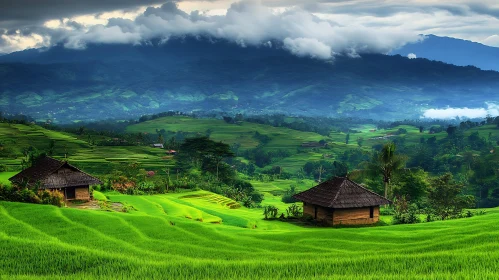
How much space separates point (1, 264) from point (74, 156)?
64807mm

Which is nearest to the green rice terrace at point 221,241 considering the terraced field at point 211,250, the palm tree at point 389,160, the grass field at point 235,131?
the terraced field at point 211,250

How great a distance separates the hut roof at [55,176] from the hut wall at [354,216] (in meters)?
19.1

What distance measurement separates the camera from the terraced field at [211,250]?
10.7 m

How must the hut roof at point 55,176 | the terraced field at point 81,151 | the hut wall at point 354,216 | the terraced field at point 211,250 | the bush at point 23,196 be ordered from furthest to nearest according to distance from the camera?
the terraced field at point 81,151
the hut roof at point 55,176
the hut wall at point 354,216
the bush at point 23,196
the terraced field at point 211,250

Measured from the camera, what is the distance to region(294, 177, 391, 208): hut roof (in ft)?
103

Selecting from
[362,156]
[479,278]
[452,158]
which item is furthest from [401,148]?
[479,278]

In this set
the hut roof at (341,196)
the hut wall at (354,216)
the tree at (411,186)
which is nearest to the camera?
the hut roof at (341,196)

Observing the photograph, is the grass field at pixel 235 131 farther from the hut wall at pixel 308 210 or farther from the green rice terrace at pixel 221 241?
the hut wall at pixel 308 210

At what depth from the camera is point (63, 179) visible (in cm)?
3556

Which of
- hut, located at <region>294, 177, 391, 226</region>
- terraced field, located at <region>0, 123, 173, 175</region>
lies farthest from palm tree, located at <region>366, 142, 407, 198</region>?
terraced field, located at <region>0, 123, 173, 175</region>

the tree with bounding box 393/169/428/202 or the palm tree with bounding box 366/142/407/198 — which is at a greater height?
the palm tree with bounding box 366/142/407/198

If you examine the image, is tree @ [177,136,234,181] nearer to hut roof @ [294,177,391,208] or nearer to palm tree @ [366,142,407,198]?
palm tree @ [366,142,407,198]

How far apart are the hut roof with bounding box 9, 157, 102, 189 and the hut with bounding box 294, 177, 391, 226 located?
17.5 meters

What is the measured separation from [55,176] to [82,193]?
240 cm
